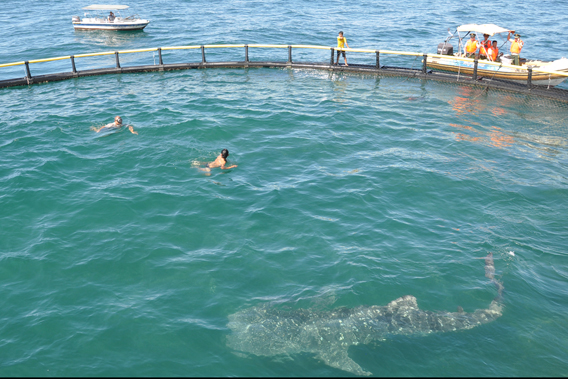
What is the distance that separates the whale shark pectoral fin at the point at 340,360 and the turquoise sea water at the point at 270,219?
0.13 m

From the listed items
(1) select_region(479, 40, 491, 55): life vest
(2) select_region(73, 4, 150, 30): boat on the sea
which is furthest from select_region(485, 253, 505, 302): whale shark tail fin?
(2) select_region(73, 4, 150, 30): boat on the sea

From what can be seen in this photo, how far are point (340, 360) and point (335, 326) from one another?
2.76ft

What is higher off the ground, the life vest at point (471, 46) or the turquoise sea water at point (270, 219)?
the life vest at point (471, 46)

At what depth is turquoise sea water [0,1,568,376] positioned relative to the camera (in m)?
9.16

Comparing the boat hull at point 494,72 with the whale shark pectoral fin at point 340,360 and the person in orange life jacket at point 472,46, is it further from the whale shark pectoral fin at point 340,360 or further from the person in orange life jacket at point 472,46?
the whale shark pectoral fin at point 340,360

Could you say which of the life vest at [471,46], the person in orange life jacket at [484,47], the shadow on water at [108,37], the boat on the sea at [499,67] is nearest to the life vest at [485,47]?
the person in orange life jacket at [484,47]

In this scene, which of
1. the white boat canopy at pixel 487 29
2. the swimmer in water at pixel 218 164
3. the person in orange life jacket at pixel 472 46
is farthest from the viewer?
the person in orange life jacket at pixel 472 46

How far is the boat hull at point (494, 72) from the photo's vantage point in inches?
869

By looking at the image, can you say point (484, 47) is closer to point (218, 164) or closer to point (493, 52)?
point (493, 52)

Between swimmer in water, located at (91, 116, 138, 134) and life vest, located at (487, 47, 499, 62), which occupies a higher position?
life vest, located at (487, 47, 499, 62)

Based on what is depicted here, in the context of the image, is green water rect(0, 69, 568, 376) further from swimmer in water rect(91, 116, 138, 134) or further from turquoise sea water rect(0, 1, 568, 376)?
swimmer in water rect(91, 116, 138, 134)

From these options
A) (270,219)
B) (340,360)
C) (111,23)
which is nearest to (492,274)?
(340,360)

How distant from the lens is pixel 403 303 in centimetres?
1010

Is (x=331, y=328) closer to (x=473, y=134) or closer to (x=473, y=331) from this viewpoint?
(x=473, y=331)
